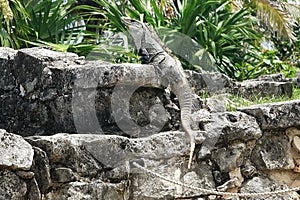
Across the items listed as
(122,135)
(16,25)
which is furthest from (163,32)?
(122,135)

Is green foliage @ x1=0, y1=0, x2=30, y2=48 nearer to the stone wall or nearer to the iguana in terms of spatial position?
the stone wall

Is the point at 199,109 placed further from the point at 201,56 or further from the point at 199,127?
the point at 201,56

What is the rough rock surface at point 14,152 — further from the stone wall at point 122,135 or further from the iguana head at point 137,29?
the iguana head at point 137,29

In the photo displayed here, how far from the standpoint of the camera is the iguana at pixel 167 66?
488cm

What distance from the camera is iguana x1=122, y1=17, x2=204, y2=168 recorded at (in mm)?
4879

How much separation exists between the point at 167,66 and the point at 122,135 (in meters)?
0.79

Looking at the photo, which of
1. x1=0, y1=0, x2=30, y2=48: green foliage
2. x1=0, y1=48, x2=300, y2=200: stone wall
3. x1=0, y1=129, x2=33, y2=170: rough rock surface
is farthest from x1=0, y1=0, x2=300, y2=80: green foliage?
x1=0, y1=129, x2=33, y2=170: rough rock surface

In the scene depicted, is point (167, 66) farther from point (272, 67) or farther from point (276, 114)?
point (272, 67)

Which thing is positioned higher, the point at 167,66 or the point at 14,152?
the point at 167,66

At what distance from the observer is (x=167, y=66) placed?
5.16m

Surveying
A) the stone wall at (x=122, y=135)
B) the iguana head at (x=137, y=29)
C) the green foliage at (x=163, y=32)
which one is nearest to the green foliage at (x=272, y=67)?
the green foliage at (x=163, y=32)

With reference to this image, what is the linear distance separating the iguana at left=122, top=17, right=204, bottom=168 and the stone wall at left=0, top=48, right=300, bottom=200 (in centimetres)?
A: 8

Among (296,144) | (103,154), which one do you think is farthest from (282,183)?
(103,154)

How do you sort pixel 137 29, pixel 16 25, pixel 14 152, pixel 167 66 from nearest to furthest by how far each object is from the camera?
1. pixel 14 152
2. pixel 167 66
3. pixel 137 29
4. pixel 16 25
